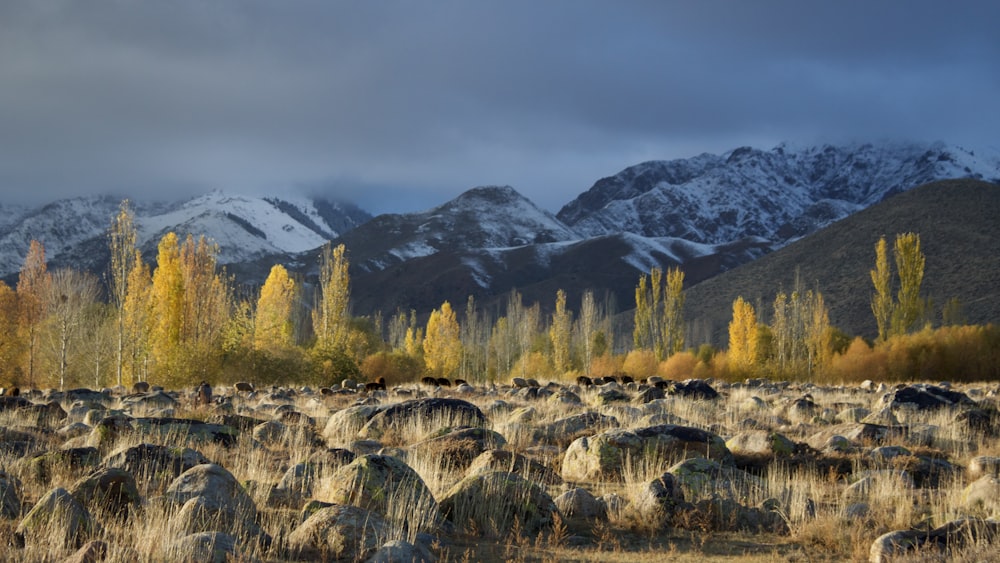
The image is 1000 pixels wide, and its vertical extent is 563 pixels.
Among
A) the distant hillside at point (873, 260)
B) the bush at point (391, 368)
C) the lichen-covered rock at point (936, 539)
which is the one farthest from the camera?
the distant hillside at point (873, 260)

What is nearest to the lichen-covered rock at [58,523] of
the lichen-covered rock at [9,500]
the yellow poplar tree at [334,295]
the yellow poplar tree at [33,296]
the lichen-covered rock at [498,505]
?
the lichen-covered rock at [9,500]

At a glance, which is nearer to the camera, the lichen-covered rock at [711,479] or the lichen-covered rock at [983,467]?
the lichen-covered rock at [711,479]

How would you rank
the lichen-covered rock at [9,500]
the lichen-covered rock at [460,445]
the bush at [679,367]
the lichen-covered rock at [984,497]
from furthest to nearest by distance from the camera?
the bush at [679,367], the lichen-covered rock at [460,445], the lichen-covered rock at [984,497], the lichen-covered rock at [9,500]

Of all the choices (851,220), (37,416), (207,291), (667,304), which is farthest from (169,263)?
(851,220)

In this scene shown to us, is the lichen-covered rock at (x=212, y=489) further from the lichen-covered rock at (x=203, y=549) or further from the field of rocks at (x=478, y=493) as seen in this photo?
the lichen-covered rock at (x=203, y=549)

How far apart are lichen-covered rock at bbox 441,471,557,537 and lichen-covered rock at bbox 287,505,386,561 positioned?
1.33 metres

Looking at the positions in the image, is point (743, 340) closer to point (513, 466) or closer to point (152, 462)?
point (513, 466)

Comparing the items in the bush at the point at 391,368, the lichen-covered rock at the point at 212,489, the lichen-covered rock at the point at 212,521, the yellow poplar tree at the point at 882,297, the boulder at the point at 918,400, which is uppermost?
the yellow poplar tree at the point at 882,297

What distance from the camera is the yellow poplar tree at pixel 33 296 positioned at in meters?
51.0

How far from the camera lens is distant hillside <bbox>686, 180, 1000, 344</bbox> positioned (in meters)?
93.4

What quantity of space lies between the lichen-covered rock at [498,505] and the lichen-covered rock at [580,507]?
228 mm

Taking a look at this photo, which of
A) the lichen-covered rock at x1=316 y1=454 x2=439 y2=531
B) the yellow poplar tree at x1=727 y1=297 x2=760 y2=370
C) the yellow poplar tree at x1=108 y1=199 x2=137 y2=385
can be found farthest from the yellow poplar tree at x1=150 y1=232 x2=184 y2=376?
the yellow poplar tree at x1=727 y1=297 x2=760 y2=370

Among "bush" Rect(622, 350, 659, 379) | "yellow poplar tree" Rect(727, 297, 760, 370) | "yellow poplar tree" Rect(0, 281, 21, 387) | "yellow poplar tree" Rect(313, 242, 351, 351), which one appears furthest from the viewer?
"bush" Rect(622, 350, 659, 379)

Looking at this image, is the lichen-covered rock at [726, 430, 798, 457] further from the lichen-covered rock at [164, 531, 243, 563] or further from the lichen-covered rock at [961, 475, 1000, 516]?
the lichen-covered rock at [164, 531, 243, 563]
